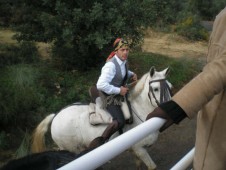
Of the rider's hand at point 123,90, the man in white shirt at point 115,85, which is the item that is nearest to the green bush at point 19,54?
the man in white shirt at point 115,85

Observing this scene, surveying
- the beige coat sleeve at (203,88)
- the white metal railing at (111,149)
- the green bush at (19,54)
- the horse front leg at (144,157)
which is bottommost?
the green bush at (19,54)

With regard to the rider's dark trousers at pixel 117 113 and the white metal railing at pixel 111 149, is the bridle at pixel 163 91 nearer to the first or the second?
the rider's dark trousers at pixel 117 113

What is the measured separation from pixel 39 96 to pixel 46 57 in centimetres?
344

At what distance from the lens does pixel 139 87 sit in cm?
Answer: 492

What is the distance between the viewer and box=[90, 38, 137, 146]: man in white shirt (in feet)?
15.5

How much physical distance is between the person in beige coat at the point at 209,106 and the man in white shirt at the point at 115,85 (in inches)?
118

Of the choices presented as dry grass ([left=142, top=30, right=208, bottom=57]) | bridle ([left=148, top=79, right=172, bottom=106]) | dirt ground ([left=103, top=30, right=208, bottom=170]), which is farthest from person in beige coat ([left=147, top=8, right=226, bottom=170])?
dry grass ([left=142, top=30, right=208, bottom=57])

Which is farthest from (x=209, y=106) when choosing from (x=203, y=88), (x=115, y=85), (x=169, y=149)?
(x=169, y=149)

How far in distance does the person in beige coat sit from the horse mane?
10.6 ft

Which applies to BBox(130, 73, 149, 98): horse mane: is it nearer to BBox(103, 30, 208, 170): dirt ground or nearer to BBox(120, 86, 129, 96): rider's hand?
BBox(120, 86, 129, 96): rider's hand

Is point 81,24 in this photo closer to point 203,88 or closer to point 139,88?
point 139,88

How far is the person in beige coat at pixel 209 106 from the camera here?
Result: 4.32 ft

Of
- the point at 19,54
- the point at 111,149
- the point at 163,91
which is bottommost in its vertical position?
the point at 19,54

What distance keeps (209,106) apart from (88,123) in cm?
356
